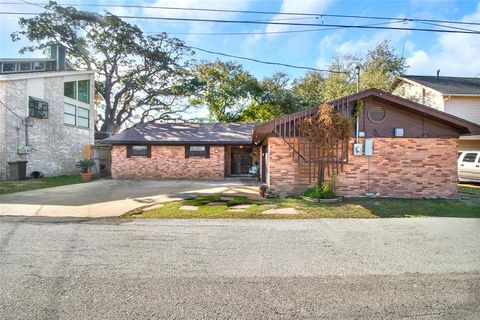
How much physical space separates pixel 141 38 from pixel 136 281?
2788 cm

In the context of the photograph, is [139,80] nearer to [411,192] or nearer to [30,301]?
[411,192]

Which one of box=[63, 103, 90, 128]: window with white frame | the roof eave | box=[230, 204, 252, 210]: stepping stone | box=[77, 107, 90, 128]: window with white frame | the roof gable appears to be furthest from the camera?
box=[77, 107, 90, 128]: window with white frame

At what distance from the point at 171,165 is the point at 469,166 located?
643 inches

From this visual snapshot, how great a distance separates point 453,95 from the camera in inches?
757

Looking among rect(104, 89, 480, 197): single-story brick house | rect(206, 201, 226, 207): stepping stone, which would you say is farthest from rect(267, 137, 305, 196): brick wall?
rect(206, 201, 226, 207): stepping stone

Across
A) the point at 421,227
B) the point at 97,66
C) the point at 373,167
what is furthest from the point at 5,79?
the point at 421,227

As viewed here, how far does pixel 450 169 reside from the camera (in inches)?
411

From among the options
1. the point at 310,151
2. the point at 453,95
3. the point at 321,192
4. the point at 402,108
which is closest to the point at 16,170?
the point at 310,151

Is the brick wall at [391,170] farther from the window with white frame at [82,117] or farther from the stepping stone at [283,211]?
the window with white frame at [82,117]

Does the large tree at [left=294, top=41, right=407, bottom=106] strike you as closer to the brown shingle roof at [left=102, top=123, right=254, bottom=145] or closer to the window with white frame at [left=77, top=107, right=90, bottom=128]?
the brown shingle roof at [left=102, top=123, right=254, bottom=145]

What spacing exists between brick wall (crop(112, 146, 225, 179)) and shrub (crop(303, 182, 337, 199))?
9733 mm

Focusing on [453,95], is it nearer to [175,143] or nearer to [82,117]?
[175,143]

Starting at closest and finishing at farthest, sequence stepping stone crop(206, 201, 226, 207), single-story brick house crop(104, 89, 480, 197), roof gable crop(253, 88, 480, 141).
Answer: stepping stone crop(206, 201, 226, 207) < roof gable crop(253, 88, 480, 141) < single-story brick house crop(104, 89, 480, 197)

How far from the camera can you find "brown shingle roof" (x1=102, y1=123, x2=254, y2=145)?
18922 millimetres
